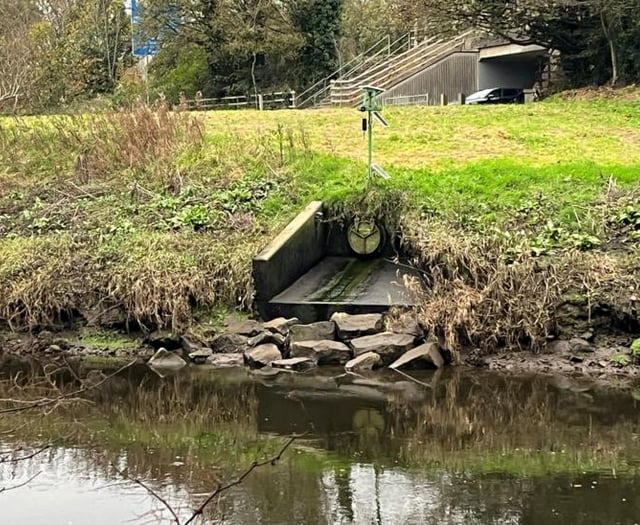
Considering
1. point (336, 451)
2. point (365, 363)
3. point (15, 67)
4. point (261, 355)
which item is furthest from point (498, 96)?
point (336, 451)

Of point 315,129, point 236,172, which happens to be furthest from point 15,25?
point 236,172

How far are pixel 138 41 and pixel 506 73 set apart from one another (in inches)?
554

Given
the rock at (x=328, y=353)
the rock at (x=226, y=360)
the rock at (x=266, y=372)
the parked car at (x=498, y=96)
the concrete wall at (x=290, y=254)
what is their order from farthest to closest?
the parked car at (x=498, y=96), the concrete wall at (x=290, y=254), the rock at (x=226, y=360), the rock at (x=328, y=353), the rock at (x=266, y=372)

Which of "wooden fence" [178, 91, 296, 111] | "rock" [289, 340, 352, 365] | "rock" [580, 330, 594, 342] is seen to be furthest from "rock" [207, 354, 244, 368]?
"wooden fence" [178, 91, 296, 111]

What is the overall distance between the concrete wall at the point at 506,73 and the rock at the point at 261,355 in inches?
1050

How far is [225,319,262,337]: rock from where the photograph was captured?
37.9 ft

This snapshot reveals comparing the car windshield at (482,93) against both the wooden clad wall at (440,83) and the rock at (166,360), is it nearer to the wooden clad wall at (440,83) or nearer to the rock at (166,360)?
the wooden clad wall at (440,83)

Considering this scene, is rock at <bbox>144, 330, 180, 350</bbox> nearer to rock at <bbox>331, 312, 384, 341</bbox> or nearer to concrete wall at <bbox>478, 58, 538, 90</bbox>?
rock at <bbox>331, 312, 384, 341</bbox>

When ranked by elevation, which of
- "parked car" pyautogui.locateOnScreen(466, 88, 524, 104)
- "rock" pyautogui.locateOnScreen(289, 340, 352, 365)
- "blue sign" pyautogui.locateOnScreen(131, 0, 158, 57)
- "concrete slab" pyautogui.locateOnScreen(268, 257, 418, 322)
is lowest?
"rock" pyautogui.locateOnScreen(289, 340, 352, 365)

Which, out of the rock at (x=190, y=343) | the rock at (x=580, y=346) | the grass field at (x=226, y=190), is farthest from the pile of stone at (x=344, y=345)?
the rock at (x=580, y=346)

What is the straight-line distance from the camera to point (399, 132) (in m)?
18.0

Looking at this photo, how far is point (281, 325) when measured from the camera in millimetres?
11469

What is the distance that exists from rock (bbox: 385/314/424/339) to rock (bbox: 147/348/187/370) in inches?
94.5

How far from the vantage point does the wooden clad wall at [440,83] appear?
34156mm
